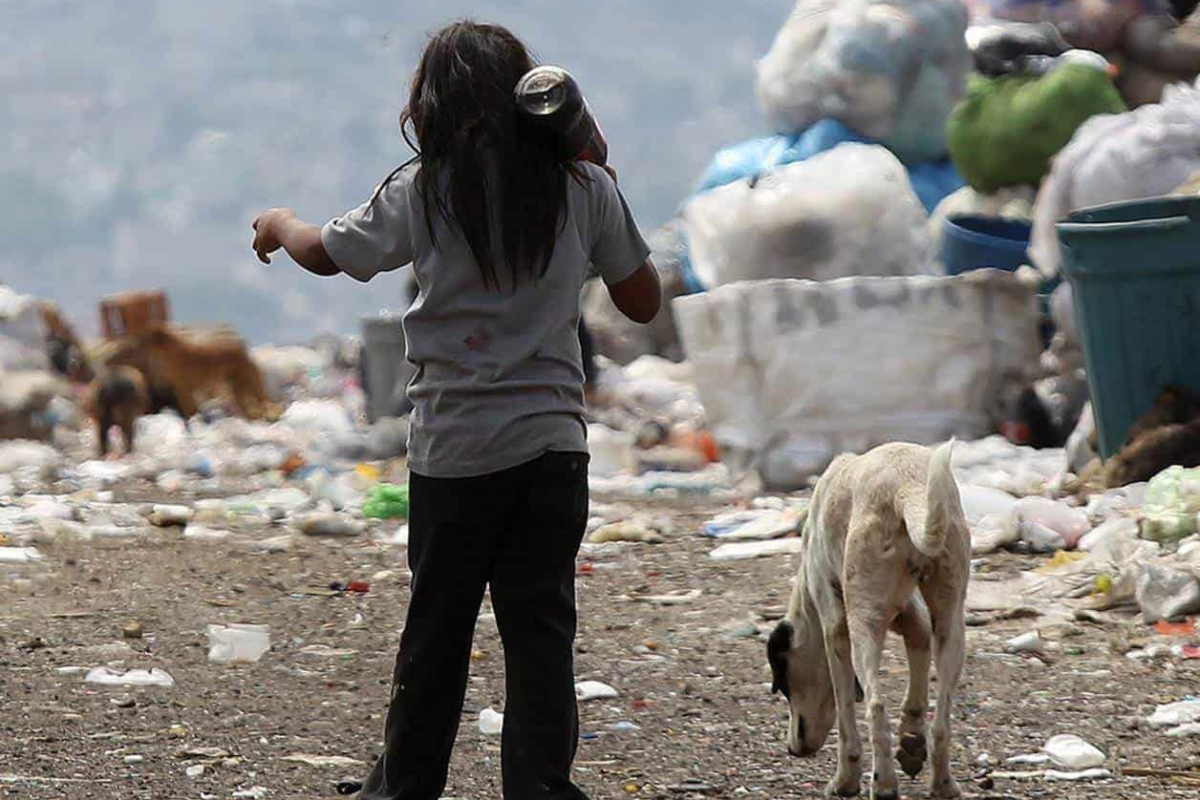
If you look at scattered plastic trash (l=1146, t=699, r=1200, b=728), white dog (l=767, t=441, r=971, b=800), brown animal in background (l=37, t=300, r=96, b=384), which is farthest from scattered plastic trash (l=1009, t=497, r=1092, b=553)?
brown animal in background (l=37, t=300, r=96, b=384)

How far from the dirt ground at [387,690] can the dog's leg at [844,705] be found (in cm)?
14

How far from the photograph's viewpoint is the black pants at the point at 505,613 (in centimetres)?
281

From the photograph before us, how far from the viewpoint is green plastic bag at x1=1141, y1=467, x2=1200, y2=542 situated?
5.35 m

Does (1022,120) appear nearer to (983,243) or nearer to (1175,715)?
(983,243)

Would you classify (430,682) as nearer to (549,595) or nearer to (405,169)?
(549,595)

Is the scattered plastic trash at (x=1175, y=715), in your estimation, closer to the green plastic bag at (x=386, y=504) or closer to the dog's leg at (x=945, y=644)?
the dog's leg at (x=945, y=644)

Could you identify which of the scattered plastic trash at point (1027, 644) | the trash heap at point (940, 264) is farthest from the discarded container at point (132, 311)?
the scattered plastic trash at point (1027, 644)

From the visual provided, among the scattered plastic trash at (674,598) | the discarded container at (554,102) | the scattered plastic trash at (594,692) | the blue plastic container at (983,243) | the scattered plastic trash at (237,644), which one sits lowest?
the scattered plastic trash at (674,598)

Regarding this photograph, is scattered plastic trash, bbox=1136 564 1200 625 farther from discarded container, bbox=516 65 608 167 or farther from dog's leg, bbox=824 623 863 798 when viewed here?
discarded container, bbox=516 65 608 167

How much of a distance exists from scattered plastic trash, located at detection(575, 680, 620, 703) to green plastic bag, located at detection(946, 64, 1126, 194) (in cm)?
585

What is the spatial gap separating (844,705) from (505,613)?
749mm

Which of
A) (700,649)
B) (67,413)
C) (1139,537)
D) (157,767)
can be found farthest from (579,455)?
(67,413)

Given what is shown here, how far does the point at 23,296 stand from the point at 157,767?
36.2 ft

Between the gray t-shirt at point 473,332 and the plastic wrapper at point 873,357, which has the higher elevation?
the gray t-shirt at point 473,332
